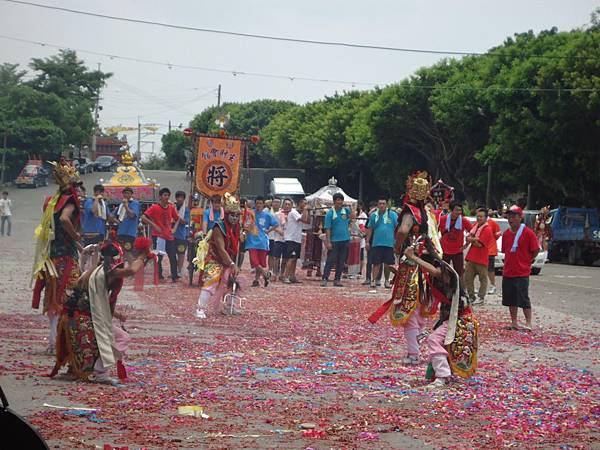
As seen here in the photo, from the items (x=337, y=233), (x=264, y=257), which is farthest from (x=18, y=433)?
(x=337, y=233)

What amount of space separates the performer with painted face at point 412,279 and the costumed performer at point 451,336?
0.49 meters

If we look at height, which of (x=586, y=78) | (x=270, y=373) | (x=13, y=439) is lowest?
(x=270, y=373)

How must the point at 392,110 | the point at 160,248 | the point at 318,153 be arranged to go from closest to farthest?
the point at 160,248 → the point at 392,110 → the point at 318,153

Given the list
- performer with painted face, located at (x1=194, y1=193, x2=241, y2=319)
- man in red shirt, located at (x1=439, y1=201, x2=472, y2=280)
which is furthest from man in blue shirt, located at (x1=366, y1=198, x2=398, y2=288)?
performer with painted face, located at (x1=194, y1=193, x2=241, y2=319)

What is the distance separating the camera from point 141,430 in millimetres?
7195

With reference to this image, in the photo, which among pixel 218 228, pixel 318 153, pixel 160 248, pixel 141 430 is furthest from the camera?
pixel 318 153

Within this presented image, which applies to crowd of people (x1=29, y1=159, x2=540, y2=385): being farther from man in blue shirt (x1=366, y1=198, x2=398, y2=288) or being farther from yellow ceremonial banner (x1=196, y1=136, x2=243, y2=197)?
yellow ceremonial banner (x1=196, y1=136, x2=243, y2=197)

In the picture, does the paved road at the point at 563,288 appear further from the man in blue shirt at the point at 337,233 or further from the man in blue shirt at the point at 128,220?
the man in blue shirt at the point at 337,233

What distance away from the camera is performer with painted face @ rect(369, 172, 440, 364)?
34.4 feet

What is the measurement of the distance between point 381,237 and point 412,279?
1099 cm

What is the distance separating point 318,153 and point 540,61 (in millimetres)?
34719

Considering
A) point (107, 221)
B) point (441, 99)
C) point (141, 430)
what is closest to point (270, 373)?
point (141, 430)

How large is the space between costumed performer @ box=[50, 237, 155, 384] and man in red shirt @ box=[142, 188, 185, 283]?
11706 mm

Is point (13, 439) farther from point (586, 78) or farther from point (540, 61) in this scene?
point (540, 61)
